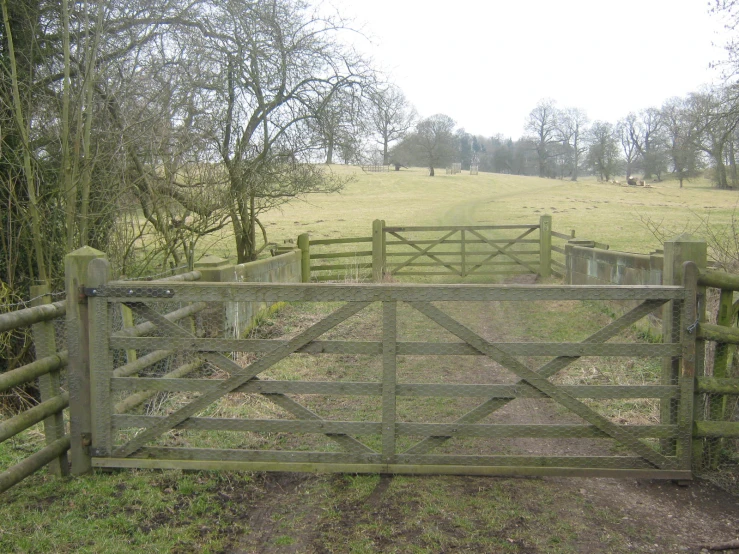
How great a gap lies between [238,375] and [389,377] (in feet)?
3.51

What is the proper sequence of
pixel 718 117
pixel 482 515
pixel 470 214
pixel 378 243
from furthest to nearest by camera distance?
1. pixel 470 214
2. pixel 378 243
3. pixel 718 117
4. pixel 482 515

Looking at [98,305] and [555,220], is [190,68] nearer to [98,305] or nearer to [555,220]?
[98,305]

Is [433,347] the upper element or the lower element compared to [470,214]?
upper

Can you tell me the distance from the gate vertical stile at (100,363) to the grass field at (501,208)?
12290mm

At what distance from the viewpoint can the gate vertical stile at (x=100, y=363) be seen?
4516 mm

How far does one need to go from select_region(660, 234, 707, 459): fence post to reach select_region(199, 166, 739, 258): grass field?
40.8ft

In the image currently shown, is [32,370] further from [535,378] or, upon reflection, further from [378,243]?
[378,243]

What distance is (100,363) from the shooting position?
453 cm

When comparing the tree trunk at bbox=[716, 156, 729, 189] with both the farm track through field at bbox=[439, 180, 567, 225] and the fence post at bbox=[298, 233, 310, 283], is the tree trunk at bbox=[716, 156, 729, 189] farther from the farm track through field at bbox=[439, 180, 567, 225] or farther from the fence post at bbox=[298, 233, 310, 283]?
the fence post at bbox=[298, 233, 310, 283]

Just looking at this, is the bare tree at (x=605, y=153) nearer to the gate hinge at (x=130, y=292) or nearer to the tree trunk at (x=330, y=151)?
the tree trunk at (x=330, y=151)

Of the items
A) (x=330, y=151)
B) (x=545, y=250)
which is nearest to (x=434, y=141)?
(x=545, y=250)

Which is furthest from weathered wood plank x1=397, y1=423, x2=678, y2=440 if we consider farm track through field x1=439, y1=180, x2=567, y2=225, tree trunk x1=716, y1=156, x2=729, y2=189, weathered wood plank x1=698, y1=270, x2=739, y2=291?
farm track through field x1=439, y1=180, x2=567, y2=225

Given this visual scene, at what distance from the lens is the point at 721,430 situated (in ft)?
14.3

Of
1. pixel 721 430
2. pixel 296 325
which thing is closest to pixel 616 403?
pixel 721 430
